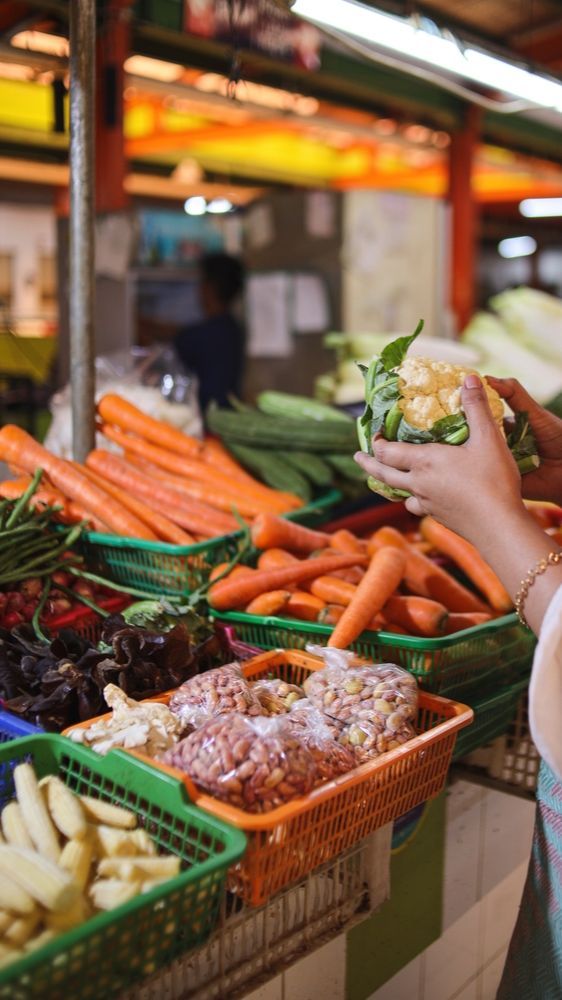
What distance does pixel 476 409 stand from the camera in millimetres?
1477

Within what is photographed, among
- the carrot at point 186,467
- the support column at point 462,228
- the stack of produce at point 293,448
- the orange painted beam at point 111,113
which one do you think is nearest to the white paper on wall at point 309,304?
the support column at point 462,228

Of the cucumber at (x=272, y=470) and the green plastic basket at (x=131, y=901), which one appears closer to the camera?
the green plastic basket at (x=131, y=901)

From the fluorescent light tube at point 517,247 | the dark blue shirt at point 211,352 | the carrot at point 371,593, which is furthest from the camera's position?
the fluorescent light tube at point 517,247

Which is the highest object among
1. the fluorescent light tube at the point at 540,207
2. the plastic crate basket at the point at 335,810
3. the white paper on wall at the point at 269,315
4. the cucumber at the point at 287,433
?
the fluorescent light tube at the point at 540,207

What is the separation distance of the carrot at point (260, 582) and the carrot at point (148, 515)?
28 centimetres

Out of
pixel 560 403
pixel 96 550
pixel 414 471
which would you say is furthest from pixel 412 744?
pixel 560 403

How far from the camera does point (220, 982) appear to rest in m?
1.48

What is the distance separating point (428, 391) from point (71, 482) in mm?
1230

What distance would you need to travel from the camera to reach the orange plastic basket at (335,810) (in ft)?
4.48

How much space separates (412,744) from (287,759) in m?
0.28

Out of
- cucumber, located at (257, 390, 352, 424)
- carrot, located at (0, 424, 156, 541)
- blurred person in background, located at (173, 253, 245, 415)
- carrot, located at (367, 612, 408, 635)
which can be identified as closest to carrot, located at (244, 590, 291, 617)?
carrot, located at (367, 612, 408, 635)

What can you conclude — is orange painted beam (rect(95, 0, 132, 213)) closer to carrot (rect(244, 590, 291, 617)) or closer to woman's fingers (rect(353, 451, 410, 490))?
carrot (rect(244, 590, 291, 617))

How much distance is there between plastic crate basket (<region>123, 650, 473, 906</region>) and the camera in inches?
53.7

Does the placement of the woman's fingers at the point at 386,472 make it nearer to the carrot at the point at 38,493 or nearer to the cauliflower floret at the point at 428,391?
the cauliflower floret at the point at 428,391
